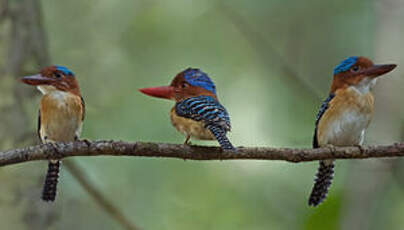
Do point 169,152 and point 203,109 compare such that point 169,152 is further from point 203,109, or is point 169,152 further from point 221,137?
point 203,109

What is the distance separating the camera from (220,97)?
22.3ft

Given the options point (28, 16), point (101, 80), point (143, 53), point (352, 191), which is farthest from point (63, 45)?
point (352, 191)

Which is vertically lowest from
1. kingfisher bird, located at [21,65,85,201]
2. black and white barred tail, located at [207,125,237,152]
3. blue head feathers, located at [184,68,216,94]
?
kingfisher bird, located at [21,65,85,201]

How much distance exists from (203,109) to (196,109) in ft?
0.13

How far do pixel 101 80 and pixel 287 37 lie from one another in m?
2.30

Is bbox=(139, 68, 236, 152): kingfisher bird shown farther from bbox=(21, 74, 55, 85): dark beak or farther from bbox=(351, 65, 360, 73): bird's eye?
bbox=(351, 65, 360, 73): bird's eye

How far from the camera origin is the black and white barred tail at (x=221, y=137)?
9.73ft

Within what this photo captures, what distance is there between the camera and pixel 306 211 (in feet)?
16.7

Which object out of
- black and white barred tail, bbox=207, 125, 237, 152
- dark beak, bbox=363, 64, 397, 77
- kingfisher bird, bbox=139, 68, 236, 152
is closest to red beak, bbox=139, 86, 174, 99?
kingfisher bird, bbox=139, 68, 236, 152

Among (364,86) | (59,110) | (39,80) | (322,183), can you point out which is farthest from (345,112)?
(39,80)

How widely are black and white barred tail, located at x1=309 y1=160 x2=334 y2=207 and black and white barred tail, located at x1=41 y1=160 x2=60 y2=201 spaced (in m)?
1.57

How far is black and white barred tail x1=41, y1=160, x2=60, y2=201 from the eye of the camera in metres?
3.55

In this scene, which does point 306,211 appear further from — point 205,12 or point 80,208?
point 205,12

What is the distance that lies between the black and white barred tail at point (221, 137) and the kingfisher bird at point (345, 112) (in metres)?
0.97
